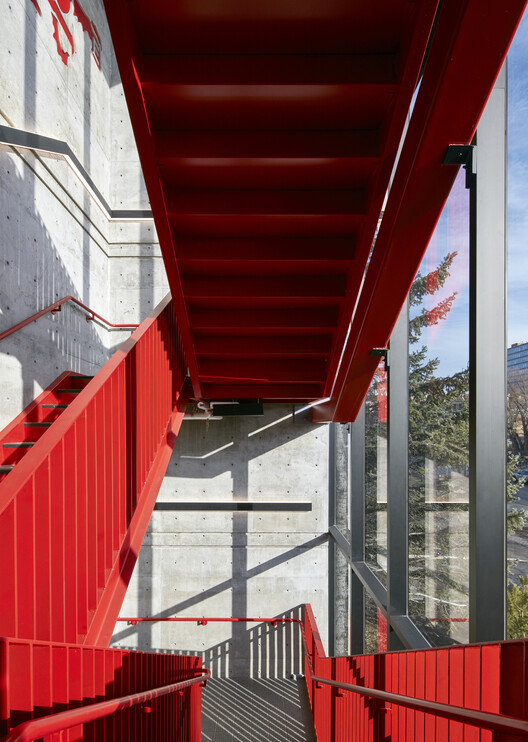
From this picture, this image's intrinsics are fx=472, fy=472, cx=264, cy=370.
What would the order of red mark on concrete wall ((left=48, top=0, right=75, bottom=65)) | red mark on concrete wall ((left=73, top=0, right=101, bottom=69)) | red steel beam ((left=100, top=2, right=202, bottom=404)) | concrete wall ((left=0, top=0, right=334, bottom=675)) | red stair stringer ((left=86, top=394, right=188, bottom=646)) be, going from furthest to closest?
concrete wall ((left=0, top=0, right=334, bottom=675)), red mark on concrete wall ((left=73, top=0, right=101, bottom=69)), red mark on concrete wall ((left=48, top=0, right=75, bottom=65)), red stair stringer ((left=86, top=394, right=188, bottom=646)), red steel beam ((left=100, top=2, right=202, bottom=404))

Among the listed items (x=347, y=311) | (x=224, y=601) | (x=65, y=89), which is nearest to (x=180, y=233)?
(x=347, y=311)

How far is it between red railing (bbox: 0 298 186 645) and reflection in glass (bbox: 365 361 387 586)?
8.30 feet

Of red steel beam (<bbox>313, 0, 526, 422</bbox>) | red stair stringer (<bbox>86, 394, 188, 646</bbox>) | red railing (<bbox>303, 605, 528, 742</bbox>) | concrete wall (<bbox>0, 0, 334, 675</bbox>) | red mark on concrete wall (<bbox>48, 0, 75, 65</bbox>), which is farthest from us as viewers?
concrete wall (<bbox>0, 0, 334, 675</bbox>)

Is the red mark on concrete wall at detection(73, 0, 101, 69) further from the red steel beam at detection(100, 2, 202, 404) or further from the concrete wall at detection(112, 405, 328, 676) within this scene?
the concrete wall at detection(112, 405, 328, 676)

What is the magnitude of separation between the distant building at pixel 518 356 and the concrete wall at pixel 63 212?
3.90 m

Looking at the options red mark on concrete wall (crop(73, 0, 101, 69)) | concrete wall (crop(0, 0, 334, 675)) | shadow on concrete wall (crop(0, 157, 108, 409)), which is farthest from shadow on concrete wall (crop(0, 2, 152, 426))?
red mark on concrete wall (crop(73, 0, 101, 69))

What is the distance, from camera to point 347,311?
12.0 ft

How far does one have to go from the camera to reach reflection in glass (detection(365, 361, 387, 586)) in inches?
194

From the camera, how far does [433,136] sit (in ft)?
7.58

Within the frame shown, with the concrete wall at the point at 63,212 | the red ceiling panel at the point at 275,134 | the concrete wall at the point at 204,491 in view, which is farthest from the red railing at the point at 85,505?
the concrete wall at the point at 204,491

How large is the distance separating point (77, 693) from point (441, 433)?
2729mm

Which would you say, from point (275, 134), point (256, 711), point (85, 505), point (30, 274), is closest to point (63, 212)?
point (30, 274)

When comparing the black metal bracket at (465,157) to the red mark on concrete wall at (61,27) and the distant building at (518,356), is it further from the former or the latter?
the red mark on concrete wall at (61,27)

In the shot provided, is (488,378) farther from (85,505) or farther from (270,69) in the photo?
(85,505)
